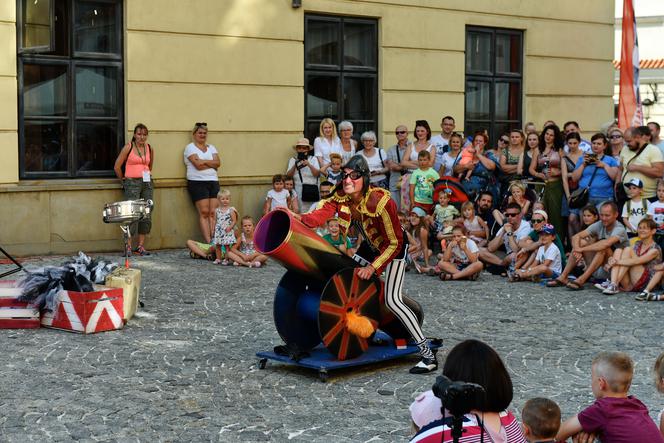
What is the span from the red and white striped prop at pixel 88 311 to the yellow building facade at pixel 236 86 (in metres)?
4.74

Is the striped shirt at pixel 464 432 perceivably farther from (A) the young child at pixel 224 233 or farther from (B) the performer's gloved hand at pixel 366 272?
(A) the young child at pixel 224 233

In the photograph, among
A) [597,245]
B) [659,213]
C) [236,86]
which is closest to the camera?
[659,213]

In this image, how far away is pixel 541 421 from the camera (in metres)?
4.69

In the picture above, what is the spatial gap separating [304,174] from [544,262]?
14.2 feet

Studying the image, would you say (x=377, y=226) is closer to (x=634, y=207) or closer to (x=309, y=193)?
(x=634, y=207)

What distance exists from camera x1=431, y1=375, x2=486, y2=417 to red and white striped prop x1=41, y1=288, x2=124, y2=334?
6190 mm

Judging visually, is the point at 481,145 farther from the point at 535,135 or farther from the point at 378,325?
the point at 378,325

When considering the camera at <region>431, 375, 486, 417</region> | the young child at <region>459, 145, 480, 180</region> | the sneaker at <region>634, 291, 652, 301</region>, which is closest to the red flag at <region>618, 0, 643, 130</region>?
the young child at <region>459, 145, 480, 180</region>

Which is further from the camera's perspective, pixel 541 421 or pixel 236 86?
pixel 236 86

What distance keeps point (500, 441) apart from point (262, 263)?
32.7 feet

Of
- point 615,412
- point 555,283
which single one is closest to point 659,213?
point 555,283

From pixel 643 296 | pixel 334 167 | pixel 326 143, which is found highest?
pixel 326 143

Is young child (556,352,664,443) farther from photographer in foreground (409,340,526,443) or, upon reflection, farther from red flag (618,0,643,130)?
red flag (618,0,643,130)

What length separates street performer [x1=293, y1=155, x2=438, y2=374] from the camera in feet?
26.5
